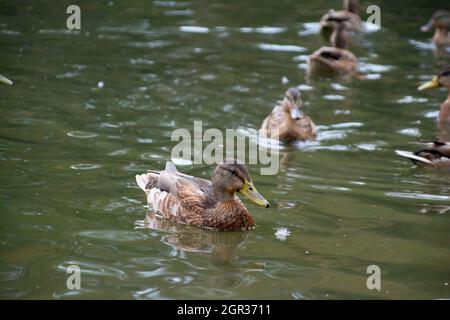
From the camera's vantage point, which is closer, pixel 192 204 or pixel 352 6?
pixel 192 204

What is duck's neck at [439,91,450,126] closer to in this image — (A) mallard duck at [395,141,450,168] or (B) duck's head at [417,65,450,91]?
(B) duck's head at [417,65,450,91]

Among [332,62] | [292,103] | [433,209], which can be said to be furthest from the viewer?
[332,62]

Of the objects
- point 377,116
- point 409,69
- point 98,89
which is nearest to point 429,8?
point 409,69

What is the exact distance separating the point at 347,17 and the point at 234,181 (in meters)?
10.4

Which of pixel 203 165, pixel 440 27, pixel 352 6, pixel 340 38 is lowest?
pixel 203 165

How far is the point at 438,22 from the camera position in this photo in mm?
18203

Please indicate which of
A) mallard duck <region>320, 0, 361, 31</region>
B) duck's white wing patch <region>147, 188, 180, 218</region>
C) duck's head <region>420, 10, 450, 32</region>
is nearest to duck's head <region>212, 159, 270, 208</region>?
duck's white wing patch <region>147, 188, 180, 218</region>

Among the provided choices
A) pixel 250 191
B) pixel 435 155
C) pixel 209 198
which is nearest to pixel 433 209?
pixel 435 155

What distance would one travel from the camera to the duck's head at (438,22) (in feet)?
58.9

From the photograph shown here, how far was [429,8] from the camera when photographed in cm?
2052

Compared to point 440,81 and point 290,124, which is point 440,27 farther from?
point 290,124

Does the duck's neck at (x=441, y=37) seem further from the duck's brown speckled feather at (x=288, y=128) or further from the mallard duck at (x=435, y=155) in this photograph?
the mallard duck at (x=435, y=155)

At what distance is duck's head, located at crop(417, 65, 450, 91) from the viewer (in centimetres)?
1388

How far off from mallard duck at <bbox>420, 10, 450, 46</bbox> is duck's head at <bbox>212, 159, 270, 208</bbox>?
10.3 metres
